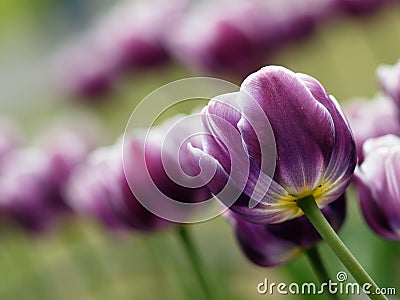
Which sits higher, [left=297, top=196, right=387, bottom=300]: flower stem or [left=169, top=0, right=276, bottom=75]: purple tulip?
[left=169, top=0, right=276, bottom=75]: purple tulip

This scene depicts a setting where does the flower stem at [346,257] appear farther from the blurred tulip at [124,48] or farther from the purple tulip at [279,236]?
the blurred tulip at [124,48]

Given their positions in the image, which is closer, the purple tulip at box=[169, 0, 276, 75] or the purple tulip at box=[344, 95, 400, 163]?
the purple tulip at box=[344, 95, 400, 163]

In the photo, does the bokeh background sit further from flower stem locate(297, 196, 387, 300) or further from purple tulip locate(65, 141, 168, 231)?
flower stem locate(297, 196, 387, 300)

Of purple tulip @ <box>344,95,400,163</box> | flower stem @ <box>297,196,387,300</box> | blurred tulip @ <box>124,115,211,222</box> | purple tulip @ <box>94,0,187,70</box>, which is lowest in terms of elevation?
flower stem @ <box>297,196,387,300</box>

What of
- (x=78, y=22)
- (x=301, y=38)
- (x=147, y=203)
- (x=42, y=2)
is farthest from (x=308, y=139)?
(x=42, y=2)

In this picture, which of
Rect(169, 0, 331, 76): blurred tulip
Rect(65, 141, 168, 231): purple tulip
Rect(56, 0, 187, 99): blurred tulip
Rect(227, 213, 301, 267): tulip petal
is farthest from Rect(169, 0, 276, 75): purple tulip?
Rect(227, 213, 301, 267): tulip petal

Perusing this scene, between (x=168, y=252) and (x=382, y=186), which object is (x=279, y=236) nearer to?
(x=382, y=186)

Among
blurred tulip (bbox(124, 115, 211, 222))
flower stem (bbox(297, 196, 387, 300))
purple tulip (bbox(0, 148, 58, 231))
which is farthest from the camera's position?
purple tulip (bbox(0, 148, 58, 231))

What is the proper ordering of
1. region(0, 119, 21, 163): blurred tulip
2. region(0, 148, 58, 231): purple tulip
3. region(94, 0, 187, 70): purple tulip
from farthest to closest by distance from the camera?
region(94, 0, 187, 70): purple tulip
region(0, 119, 21, 163): blurred tulip
region(0, 148, 58, 231): purple tulip

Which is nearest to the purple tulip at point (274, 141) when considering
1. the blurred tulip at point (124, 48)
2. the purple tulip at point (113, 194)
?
the purple tulip at point (113, 194)
